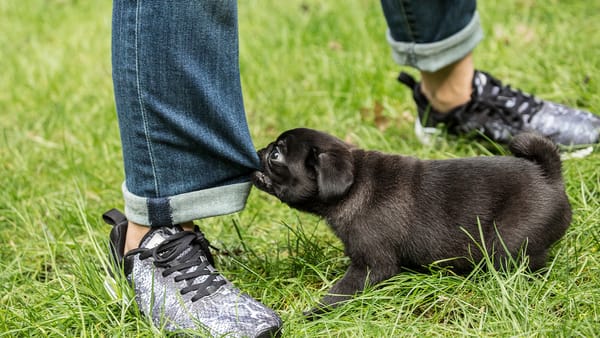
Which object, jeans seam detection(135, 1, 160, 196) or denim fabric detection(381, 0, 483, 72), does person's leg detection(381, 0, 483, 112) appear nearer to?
denim fabric detection(381, 0, 483, 72)

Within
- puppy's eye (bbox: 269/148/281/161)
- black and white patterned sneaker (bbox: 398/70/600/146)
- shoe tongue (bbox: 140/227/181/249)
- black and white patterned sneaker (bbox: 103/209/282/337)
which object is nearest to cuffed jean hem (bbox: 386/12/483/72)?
black and white patterned sneaker (bbox: 398/70/600/146)

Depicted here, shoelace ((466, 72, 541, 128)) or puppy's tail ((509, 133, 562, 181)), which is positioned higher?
puppy's tail ((509, 133, 562, 181))

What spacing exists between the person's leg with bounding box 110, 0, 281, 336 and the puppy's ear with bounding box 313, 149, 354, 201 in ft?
0.82

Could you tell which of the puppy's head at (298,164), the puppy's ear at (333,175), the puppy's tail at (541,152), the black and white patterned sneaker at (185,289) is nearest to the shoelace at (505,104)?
the puppy's tail at (541,152)

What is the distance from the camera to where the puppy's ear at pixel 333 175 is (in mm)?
2348

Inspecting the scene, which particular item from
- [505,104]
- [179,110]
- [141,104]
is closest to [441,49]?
[505,104]

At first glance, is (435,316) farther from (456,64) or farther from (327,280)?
(456,64)

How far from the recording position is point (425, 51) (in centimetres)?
324

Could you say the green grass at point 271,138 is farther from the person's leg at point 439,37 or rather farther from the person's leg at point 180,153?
the person's leg at point 439,37

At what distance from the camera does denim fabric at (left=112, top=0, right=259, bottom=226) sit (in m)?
2.12

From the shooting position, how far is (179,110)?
221cm

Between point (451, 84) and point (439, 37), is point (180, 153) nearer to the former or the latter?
point (439, 37)

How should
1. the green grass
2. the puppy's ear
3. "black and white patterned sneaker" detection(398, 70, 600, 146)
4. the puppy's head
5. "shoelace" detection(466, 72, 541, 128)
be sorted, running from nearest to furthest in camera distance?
the green grass
the puppy's ear
the puppy's head
"black and white patterned sneaker" detection(398, 70, 600, 146)
"shoelace" detection(466, 72, 541, 128)

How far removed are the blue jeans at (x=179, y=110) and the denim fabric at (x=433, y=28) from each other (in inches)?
44.9
